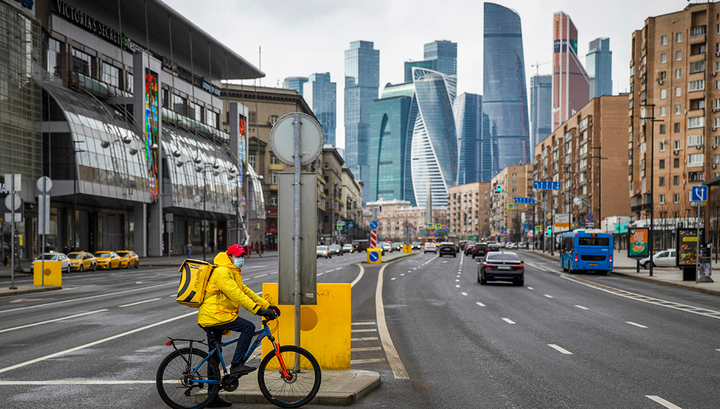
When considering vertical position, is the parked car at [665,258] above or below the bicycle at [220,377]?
below

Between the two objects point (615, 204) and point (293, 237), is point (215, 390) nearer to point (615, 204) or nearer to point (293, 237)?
point (293, 237)

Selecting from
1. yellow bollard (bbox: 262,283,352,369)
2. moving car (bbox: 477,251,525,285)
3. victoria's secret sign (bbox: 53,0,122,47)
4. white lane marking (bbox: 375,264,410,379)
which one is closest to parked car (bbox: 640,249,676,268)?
moving car (bbox: 477,251,525,285)

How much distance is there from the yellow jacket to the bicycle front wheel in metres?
0.60

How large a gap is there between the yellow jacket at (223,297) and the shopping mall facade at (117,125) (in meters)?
45.9

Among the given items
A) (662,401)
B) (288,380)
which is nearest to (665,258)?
(662,401)

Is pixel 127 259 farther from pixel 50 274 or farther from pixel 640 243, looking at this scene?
pixel 640 243

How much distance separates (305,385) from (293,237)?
1.65 meters

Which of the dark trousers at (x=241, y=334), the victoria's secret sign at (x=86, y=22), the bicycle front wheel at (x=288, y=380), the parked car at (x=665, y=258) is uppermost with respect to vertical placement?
the victoria's secret sign at (x=86, y=22)

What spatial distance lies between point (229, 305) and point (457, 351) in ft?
15.8

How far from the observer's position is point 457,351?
1073cm

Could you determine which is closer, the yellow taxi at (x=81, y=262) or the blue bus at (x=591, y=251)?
the blue bus at (x=591, y=251)

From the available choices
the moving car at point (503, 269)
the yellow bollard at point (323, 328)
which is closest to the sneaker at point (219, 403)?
the yellow bollard at point (323, 328)

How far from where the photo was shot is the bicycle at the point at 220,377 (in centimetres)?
689

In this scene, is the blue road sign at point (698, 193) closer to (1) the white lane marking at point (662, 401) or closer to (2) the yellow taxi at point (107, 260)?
(1) the white lane marking at point (662, 401)
